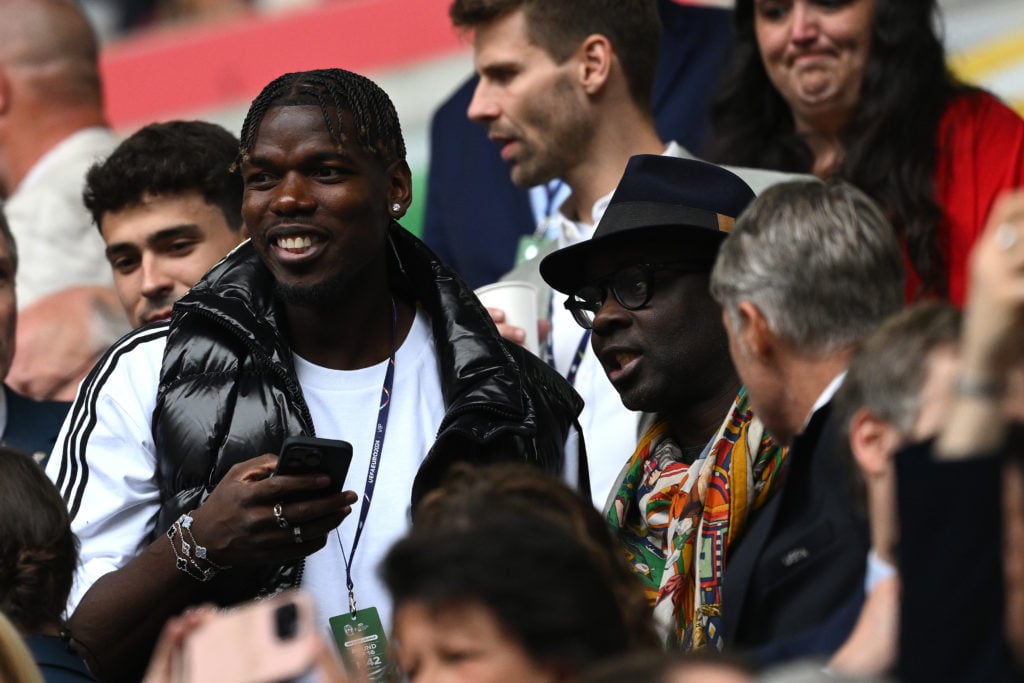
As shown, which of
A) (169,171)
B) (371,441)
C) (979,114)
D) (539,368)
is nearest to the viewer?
(371,441)

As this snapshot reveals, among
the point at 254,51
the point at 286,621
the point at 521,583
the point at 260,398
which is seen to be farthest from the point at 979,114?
the point at 254,51

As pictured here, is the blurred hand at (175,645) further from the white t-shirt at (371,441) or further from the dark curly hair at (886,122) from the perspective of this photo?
the dark curly hair at (886,122)

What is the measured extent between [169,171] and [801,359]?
2.14 m

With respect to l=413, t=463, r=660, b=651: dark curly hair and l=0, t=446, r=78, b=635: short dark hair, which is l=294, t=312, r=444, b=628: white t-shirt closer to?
l=0, t=446, r=78, b=635: short dark hair

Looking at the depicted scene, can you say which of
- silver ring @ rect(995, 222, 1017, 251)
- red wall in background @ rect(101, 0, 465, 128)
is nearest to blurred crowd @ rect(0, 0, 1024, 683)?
silver ring @ rect(995, 222, 1017, 251)

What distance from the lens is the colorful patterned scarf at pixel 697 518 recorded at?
3.53 m

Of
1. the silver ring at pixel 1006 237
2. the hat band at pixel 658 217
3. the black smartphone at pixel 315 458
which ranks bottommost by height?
the black smartphone at pixel 315 458

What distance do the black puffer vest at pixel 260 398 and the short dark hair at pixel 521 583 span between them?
3.49 feet

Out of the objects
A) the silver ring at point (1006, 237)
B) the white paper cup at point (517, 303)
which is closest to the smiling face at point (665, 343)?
the white paper cup at point (517, 303)

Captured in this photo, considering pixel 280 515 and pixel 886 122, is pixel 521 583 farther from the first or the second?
pixel 886 122

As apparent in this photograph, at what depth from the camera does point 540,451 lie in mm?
3986

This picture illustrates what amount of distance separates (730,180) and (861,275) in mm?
1007

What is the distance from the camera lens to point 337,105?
4098mm

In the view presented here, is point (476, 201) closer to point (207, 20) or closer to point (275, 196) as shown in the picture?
point (275, 196)
